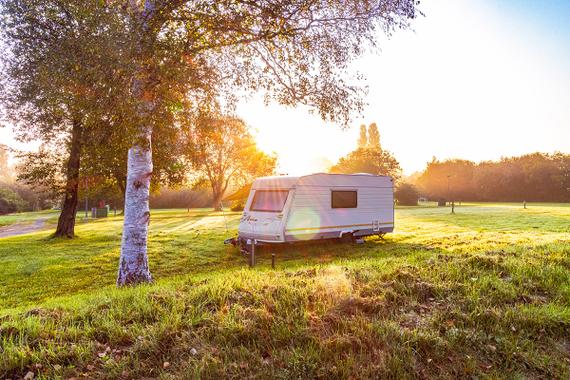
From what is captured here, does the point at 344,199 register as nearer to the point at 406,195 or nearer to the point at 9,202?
the point at 406,195

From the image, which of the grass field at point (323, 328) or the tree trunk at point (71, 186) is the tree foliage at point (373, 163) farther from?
the grass field at point (323, 328)

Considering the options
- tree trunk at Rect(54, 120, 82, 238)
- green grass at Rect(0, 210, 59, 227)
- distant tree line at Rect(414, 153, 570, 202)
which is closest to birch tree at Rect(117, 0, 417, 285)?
tree trunk at Rect(54, 120, 82, 238)

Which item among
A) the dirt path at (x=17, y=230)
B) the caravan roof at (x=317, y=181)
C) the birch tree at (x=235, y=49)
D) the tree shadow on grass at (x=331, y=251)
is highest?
the birch tree at (x=235, y=49)

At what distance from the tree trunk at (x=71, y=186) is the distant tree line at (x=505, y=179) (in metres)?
57.9

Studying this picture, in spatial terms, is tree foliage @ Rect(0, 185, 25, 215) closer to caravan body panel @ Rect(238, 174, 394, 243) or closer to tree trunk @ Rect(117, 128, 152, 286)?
caravan body panel @ Rect(238, 174, 394, 243)

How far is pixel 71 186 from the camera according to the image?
57.1 feet

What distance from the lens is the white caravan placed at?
42.5 ft

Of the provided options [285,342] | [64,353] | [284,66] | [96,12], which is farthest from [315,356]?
[284,66]

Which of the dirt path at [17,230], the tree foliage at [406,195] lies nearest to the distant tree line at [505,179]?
the tree foliage at [406,195]

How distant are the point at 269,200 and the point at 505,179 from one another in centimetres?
6708

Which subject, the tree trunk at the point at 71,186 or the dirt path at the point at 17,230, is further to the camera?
the dirt path at the point at 17,230

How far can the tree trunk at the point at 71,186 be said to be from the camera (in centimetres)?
1714

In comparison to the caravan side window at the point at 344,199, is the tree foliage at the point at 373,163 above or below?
above

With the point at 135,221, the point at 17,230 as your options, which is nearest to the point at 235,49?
the point at 135,221
